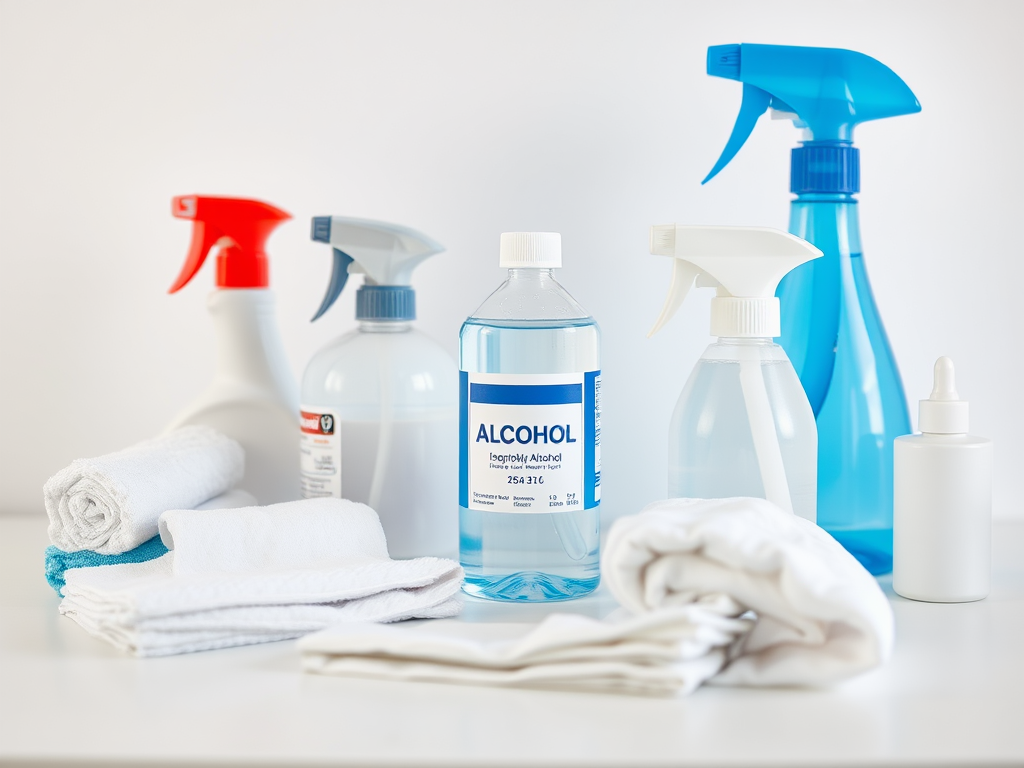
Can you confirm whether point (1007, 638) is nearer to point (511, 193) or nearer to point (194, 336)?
point (511, 193)

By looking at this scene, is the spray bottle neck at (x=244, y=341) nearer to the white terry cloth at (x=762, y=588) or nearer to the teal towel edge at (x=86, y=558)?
the teal towel edge at (x=86, y=558)

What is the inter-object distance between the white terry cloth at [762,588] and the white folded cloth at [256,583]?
17 centimetres

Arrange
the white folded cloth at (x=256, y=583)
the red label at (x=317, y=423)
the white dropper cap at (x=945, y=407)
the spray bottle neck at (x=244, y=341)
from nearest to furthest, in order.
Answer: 1. the white folded cloth at (x=256, y=583)
2. the white dropper cap at (x=945, y=407)
3. the red label at (x=317, y=423)
4. the spray bottle neck at (x=244, y=341)

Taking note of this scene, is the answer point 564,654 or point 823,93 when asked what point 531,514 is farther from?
point 823,93

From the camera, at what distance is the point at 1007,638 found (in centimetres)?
63

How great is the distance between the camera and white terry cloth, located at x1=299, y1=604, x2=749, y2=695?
52 cm

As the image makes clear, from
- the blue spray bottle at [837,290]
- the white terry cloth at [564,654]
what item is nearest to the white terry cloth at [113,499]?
the white terry cloth at [564,654]

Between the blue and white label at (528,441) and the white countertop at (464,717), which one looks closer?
the white countertop at (464,717)

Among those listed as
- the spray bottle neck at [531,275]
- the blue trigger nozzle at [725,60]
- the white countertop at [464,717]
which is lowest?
the white countertop at [464,717]

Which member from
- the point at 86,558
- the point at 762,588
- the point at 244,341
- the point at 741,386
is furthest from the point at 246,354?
the point at 762,588

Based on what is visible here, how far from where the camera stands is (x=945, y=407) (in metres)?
0.70

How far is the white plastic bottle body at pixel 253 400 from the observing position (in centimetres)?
90

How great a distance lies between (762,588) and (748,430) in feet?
0.72

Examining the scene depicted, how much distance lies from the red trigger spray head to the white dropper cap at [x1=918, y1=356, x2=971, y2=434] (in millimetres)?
546
